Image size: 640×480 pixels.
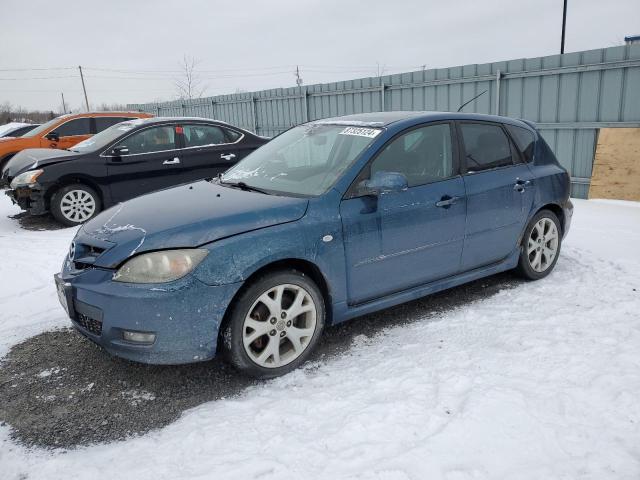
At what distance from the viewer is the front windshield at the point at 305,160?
3.69m

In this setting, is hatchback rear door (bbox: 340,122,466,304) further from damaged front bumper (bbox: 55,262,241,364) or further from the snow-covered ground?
damaged front bumper (bbox: 55,262,241,364)

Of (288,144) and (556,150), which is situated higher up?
(288,144)

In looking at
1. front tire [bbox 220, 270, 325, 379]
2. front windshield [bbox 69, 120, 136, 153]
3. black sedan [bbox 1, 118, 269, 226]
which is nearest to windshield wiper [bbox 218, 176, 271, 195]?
front tire [bbox 220, 270, 325, 379]

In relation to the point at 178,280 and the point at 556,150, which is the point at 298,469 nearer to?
the point at 178,280

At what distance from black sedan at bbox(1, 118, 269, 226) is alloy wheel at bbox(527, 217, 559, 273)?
5115 mm

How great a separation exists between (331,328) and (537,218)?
219cm

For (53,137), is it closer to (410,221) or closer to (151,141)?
(151,141)

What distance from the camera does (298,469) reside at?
2418 mm

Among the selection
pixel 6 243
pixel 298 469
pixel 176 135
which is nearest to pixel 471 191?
pixel 298 469

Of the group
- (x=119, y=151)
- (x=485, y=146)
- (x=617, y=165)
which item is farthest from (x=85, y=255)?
(x=617, y=165)

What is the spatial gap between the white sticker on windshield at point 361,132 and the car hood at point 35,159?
17.2 feet

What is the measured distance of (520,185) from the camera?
4.53 meters

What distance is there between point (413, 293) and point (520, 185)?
4.84 ft

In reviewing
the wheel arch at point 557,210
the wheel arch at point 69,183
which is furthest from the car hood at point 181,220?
the wheel arch at point 69,183
